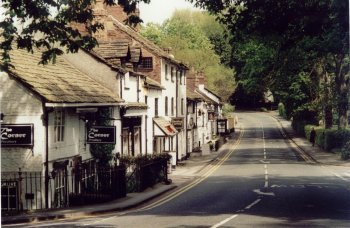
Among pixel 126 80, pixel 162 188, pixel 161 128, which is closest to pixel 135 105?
pixel 126 80

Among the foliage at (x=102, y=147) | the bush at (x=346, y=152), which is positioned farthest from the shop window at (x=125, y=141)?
the bush at (x=346, y=152)

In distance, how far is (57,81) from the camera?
80.0 feet

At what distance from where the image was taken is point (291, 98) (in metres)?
66.5

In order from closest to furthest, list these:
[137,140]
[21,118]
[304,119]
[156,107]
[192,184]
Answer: [21,118]
[192,184]
[137,140]
[156,107]
[304,119]

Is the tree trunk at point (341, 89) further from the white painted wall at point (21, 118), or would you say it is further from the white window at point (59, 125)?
the white painted wall at point (21, 118)

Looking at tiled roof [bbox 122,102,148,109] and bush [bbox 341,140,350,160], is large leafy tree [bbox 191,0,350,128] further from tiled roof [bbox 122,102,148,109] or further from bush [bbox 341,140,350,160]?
bush [bbox 341,140,350,160]

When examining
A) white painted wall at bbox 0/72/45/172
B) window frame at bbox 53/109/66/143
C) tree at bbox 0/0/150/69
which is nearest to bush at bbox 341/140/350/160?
window frame at bbox 53/109/66/143

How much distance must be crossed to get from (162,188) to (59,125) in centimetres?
771

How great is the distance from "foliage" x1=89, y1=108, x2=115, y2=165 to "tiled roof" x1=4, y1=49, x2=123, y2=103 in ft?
2.84

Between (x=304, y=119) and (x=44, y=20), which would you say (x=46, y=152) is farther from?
(x=304, y=119)

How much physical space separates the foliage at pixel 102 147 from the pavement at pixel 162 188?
9.63ft

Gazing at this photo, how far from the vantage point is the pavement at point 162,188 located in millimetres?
18484

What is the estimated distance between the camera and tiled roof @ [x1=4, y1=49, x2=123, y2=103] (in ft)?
71.1

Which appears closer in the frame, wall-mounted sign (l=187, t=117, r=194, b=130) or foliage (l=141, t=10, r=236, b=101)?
wall-mounted sign (l=187, t=117, r=194, b=130)
